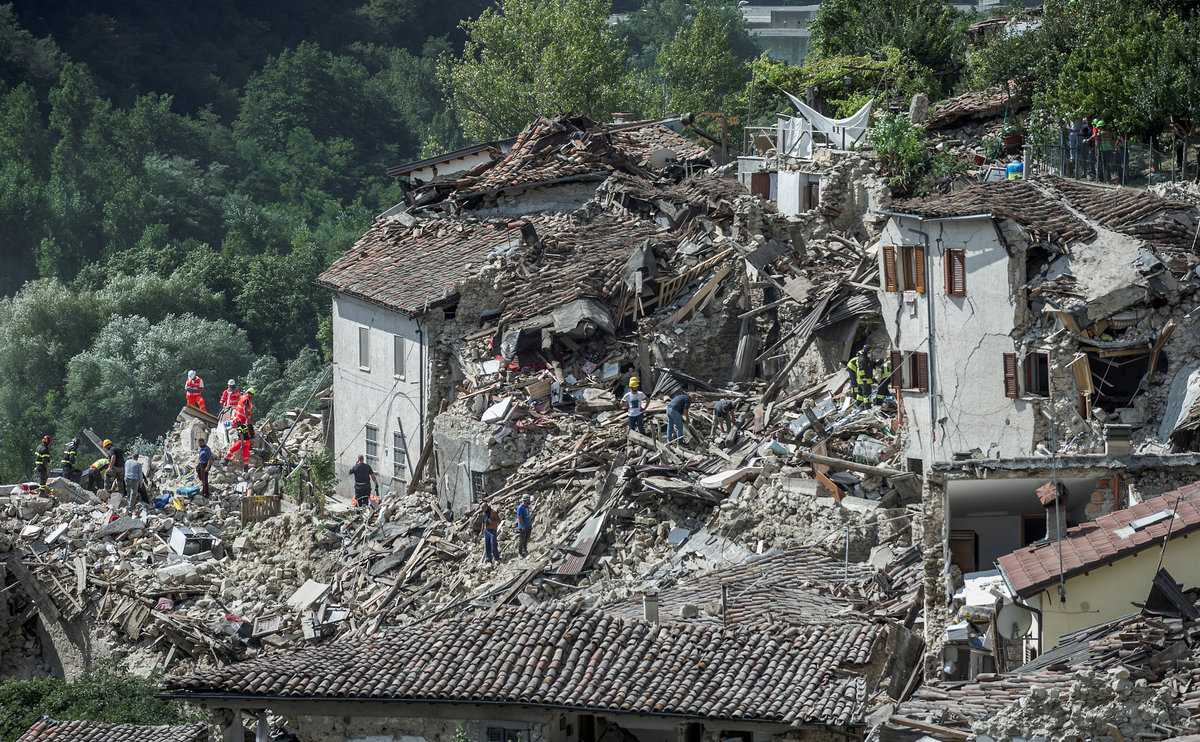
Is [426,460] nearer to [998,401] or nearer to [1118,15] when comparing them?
[998,401]

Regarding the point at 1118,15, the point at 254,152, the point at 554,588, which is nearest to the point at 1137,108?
the point at 1118,15

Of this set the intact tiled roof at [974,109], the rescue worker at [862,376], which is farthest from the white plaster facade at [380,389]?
the intact tiled roof at [974,109]

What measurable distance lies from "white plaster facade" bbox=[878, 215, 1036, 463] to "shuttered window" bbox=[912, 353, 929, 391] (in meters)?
0.07

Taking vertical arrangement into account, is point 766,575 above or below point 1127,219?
below

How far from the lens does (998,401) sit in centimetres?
2852

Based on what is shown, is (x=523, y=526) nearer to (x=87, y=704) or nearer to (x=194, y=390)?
(x=87, y=704)

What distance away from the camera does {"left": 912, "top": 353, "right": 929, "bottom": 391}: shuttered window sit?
97.9ft

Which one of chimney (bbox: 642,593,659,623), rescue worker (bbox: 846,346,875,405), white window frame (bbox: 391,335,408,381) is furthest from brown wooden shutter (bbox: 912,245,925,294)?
white window frame (bbox: 391,335,408,381)

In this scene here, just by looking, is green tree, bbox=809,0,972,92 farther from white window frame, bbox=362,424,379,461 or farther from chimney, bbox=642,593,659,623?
chimney, bbox=642,593,659,623

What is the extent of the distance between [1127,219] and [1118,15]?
10709 mm

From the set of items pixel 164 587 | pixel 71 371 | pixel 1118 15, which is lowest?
pixel 71 371

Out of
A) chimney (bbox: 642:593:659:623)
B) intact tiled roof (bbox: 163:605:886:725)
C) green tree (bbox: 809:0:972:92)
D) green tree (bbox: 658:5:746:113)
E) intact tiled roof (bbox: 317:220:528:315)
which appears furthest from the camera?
green tree (bbox: 658:5:746:113)

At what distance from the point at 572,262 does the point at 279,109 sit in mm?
67342

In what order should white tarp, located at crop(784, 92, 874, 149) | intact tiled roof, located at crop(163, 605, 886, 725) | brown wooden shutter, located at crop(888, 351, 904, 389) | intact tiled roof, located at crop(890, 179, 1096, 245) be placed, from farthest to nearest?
white tarp, located at crop(784, 92, 874, 149)
brown wooden shutter, located at crop(888, 351, 904, 389)
intact tiled roof, located at crop(890, 179, 1096, 245)
intact tiled roof, located at crop(163, 605, 886, 725)
